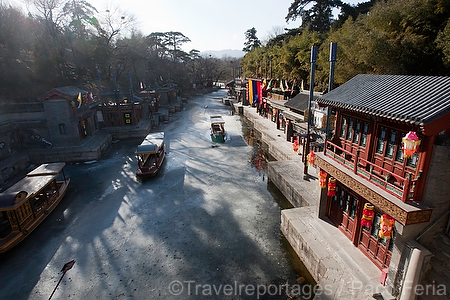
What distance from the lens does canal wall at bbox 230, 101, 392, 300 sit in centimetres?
830

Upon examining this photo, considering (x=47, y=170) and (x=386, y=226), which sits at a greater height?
(x=386, y=226)

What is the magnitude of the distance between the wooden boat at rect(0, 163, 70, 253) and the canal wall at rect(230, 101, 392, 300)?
43.6 ft

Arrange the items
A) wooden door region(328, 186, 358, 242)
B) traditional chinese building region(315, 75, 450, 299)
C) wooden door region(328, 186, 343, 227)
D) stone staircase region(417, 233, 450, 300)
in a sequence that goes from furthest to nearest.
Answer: wooden door region(328, 186, 343, 227)
wooden door region(328, 186, 358, 242)
traditional chinese building region(315, 75, 450, 299)
stone staircase region(417, 233, 450, 300)

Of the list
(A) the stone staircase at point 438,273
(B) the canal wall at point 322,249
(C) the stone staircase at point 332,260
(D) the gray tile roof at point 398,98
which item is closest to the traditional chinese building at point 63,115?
(B) the canal wall at point 322,249

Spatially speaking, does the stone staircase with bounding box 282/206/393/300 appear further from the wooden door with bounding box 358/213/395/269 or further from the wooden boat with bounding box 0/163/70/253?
the wooden boat with bounding box 0/163/70/253

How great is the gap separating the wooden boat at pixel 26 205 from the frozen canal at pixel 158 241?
66cm

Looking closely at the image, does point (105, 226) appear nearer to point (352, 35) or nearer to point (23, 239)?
point (23, 239)

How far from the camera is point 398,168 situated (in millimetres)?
8258

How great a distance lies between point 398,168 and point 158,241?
10969mm

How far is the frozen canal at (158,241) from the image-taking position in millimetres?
10203

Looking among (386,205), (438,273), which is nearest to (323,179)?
(386,205)

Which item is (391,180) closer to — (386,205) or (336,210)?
(386,205)

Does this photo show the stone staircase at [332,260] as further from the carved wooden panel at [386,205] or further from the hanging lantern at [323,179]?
the carved wooden panel at [386,205]

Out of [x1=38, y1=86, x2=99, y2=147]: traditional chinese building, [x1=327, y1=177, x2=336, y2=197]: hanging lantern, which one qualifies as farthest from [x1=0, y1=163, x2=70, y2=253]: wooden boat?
[x1=327, y1=177, x2=336, y2=197]: hanging lantern
